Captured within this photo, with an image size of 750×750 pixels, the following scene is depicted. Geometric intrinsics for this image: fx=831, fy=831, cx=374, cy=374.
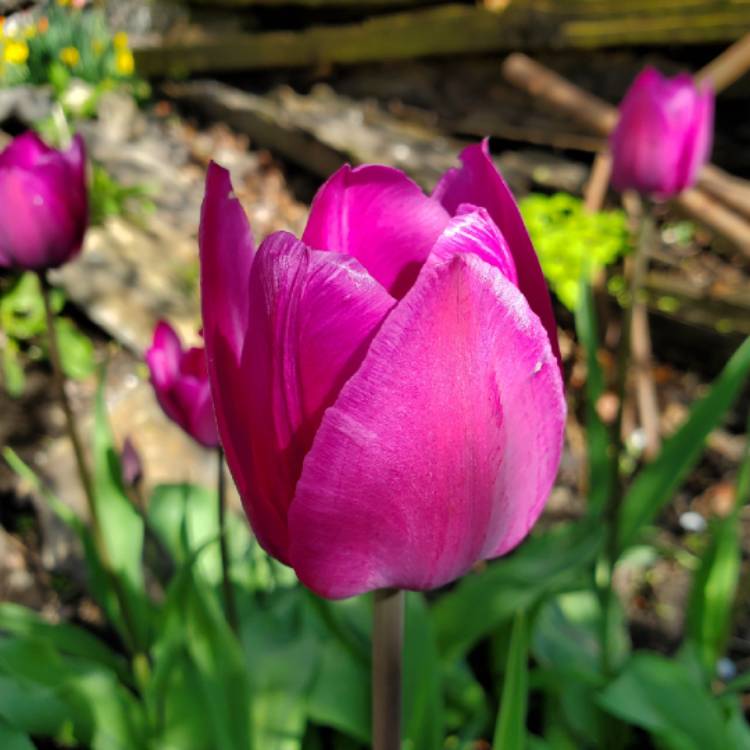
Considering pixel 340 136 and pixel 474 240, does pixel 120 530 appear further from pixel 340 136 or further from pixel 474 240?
pixel 340 136

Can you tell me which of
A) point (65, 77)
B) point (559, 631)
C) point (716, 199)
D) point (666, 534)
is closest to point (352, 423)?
point (559, 631)

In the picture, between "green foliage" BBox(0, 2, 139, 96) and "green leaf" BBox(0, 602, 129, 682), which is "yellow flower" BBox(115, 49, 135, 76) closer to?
"green foliage" BBox(0, 2, 139, 96)

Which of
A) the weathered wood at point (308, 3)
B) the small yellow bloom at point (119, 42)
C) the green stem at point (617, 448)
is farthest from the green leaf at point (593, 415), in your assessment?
the small yellow bloom at point (119, 42)

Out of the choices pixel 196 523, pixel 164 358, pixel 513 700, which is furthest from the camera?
pixel 196 523

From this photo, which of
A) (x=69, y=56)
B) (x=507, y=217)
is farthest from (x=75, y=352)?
(x=69, y=56)

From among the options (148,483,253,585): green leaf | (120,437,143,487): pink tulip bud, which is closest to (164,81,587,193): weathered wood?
(148,483,253,585): green leaf

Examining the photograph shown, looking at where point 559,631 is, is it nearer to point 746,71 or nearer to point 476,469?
point 476,469
